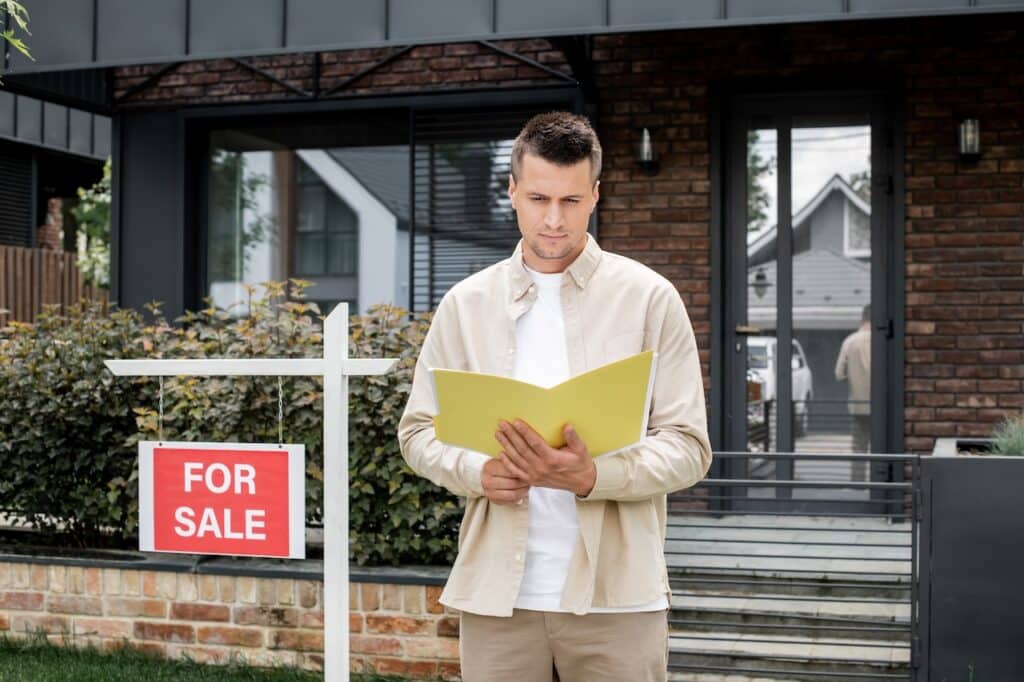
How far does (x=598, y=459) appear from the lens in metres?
2.39

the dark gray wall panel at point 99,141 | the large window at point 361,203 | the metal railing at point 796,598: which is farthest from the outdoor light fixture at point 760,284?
the dark gray wall panel at point 99,141

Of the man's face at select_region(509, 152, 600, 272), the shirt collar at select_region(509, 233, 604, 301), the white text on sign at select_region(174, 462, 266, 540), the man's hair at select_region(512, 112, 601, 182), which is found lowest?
the white text on sign at select_region(174, 462, 266, 540)

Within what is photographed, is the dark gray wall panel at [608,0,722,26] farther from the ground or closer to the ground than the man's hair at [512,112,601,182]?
farther from the ground

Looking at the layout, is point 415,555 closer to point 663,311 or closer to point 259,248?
point 663,311

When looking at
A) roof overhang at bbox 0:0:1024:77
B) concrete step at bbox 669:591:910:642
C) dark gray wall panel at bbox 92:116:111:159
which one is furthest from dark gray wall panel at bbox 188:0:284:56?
dark gray wall panel at bbox 92:116:111:159

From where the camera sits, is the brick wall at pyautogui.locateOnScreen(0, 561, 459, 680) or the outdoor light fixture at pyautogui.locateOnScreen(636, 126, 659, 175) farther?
the outdoor light fixture at pyautogui.locateOnScreen(636, 126, 659, 175)

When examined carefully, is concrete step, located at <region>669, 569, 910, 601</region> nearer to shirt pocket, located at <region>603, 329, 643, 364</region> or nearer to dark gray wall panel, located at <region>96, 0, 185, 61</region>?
shirt pocket, located at <region>603, 329, 643, 364</region>

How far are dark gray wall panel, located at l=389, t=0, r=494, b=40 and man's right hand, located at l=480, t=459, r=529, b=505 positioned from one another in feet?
16.4

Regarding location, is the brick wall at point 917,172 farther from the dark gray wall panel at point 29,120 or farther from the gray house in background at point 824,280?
the dark gray wall panel at point 29,120

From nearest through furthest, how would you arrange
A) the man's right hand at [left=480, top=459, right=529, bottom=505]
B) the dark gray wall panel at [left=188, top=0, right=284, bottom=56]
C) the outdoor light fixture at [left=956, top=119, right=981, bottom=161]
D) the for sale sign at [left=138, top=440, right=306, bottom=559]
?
the man's right hand at [left=480, top=459, right=529, bottom=505]
the for sale sign at [left=138, top=440, right=306, bottom=559]
the dark gray wall panel at [left=188, top=0, right=284, bottom=56]
the outdoor light fixture at [left=956, top=119, right=981, bottom=161]

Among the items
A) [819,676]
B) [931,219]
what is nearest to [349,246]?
[931,219]

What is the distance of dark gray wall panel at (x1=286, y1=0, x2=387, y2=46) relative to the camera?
285 inches

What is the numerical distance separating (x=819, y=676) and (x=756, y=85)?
4.29m

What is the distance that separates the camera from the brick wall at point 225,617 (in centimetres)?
533
